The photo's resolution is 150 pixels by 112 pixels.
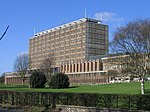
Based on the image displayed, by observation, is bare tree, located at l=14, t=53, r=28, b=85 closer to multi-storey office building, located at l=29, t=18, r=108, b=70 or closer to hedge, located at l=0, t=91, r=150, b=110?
Answer: multi-storey office building, located at l=29, t=18, r=108, b=70

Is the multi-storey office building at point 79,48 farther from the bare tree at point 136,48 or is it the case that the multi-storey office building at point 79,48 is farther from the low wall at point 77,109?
the low wall at point 77,109

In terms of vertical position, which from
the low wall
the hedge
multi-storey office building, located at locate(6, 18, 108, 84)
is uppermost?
multi-storey office building, located at locate(6, 18, 108, 84)

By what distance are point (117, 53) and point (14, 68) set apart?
8719 centimetres

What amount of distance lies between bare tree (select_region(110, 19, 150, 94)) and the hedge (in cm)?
2050

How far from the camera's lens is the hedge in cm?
2067

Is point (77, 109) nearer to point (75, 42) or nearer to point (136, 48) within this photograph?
point (136, 48)

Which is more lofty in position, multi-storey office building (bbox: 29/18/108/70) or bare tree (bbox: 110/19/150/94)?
multi-storey office building (bbox: 29/18/108/70)

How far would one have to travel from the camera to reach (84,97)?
23.0 m

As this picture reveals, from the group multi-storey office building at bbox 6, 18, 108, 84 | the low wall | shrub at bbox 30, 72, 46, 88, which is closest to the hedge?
the low wall

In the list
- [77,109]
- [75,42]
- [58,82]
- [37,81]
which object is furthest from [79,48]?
[77,109]

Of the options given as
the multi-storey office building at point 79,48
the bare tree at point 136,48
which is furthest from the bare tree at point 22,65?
the bare tree at point 136,48

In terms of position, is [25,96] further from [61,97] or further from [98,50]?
[98,50]

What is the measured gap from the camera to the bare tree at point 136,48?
44156mm

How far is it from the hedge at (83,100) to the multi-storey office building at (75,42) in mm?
122831
